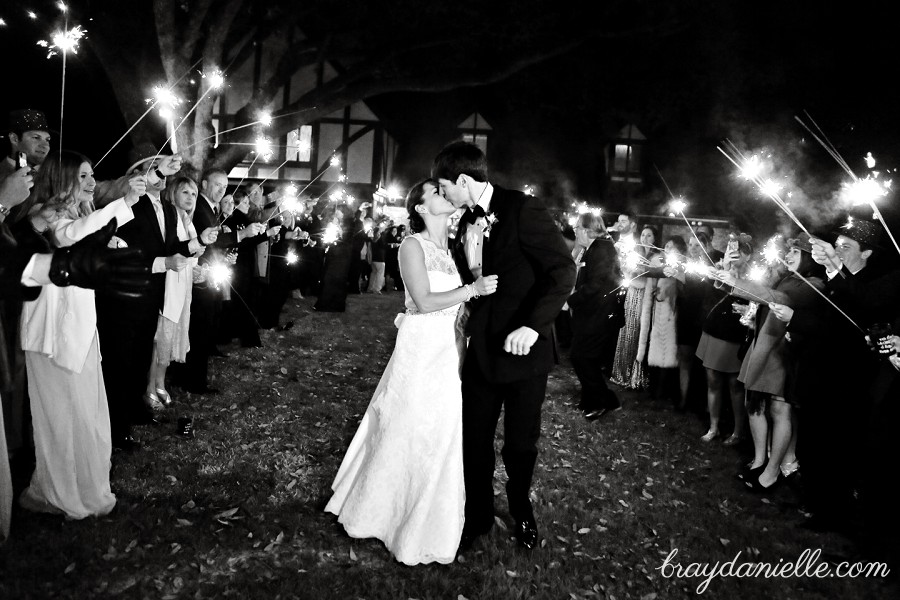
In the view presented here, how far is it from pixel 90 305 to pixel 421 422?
2401 mm

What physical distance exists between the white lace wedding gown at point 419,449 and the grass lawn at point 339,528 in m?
0.18

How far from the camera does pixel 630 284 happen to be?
369 inches

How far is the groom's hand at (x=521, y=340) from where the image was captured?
3945 mm

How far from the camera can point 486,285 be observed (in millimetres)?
4020

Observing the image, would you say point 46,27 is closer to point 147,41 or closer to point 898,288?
point 147,41

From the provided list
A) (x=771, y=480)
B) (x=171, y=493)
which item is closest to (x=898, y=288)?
(x=771, y=480)

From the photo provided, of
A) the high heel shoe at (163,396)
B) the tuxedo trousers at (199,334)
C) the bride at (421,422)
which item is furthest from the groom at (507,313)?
the tuxedo trousers at (199,334)

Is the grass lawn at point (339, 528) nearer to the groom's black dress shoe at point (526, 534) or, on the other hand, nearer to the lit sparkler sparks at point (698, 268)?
the groom's black dress shoe at point (526, 534)

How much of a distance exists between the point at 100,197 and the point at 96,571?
3318 millimetres

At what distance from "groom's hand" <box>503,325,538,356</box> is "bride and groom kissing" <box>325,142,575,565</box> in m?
0.07

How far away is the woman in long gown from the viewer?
4172mm

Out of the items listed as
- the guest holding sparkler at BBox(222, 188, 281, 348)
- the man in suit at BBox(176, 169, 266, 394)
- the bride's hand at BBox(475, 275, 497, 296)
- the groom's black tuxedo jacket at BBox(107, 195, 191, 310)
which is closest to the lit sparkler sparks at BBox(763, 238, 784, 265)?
the bride's hand at BBox(475, 275, 497, 296)

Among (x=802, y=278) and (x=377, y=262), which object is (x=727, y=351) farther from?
(x=377, y=262)

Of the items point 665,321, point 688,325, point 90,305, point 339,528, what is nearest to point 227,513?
point 339,528
